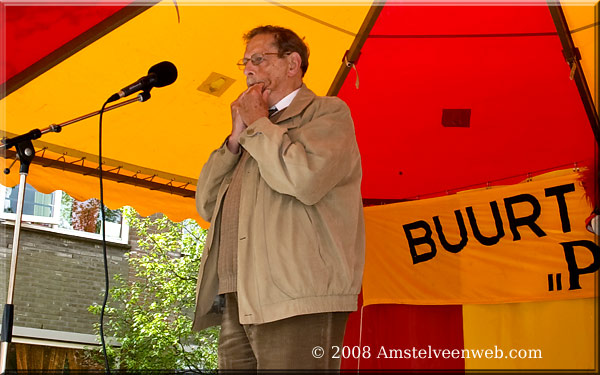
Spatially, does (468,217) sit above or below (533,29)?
below

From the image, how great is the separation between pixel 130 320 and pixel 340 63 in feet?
26.5

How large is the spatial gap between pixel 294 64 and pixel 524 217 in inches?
102

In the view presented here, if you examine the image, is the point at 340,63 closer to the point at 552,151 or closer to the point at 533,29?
the point at 533,29

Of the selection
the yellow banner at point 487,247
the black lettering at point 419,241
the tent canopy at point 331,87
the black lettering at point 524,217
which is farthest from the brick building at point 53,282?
the black lettering at point 524,217

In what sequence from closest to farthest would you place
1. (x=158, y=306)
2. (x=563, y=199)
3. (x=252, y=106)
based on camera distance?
(x=252, y=106) → (x=563, y=199) → (x=158, y=306)

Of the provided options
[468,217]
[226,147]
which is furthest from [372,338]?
[226,147]

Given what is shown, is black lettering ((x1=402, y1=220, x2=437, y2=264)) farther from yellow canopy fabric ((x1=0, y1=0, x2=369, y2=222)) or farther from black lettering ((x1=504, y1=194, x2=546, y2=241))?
yellow canopy fabric ((x1=0, y1=0, x2=369, y2=222))

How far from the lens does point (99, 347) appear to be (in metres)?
11.4

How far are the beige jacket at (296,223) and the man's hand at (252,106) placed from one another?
68mm

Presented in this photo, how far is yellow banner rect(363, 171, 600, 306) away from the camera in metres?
4.49

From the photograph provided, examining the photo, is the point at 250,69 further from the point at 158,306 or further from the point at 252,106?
the point at 158,306

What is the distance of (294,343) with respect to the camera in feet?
7.24

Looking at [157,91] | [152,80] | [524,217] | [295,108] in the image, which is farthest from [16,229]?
[524,217]

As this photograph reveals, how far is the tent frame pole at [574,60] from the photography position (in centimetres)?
436
